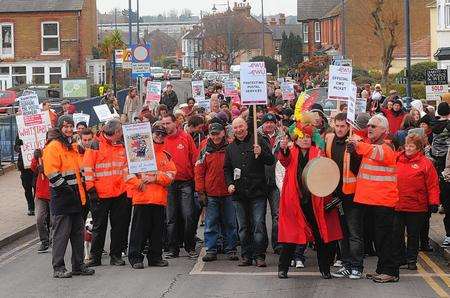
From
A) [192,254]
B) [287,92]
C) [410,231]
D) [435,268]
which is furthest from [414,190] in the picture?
[287,92]

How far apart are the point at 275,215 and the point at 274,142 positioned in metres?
1.13

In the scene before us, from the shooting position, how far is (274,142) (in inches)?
563

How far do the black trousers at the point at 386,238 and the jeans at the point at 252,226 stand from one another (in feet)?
5.58

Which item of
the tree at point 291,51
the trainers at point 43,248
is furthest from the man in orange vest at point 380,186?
the tree at point 291,51

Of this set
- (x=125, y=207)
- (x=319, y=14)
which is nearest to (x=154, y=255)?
(x=125, y=207)

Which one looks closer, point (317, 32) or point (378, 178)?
point (378, 178)

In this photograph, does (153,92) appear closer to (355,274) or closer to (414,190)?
(414,190)

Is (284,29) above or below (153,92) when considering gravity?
above

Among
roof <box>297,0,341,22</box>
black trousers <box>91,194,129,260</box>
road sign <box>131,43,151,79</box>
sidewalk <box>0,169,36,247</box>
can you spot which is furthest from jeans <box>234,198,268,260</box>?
roof <box>297,0,341,22</box>

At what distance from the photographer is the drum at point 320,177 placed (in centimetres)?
1169

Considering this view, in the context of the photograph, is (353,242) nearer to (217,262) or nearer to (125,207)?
(217,262)

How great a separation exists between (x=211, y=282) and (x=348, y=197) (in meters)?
1.93

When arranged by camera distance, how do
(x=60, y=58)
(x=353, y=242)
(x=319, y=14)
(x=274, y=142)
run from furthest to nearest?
1. (x=319, y=14)
2. (x=60, y=58)
3. (x=274, y=142)
4. (x=353, y=242)

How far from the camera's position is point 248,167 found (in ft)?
43.3
